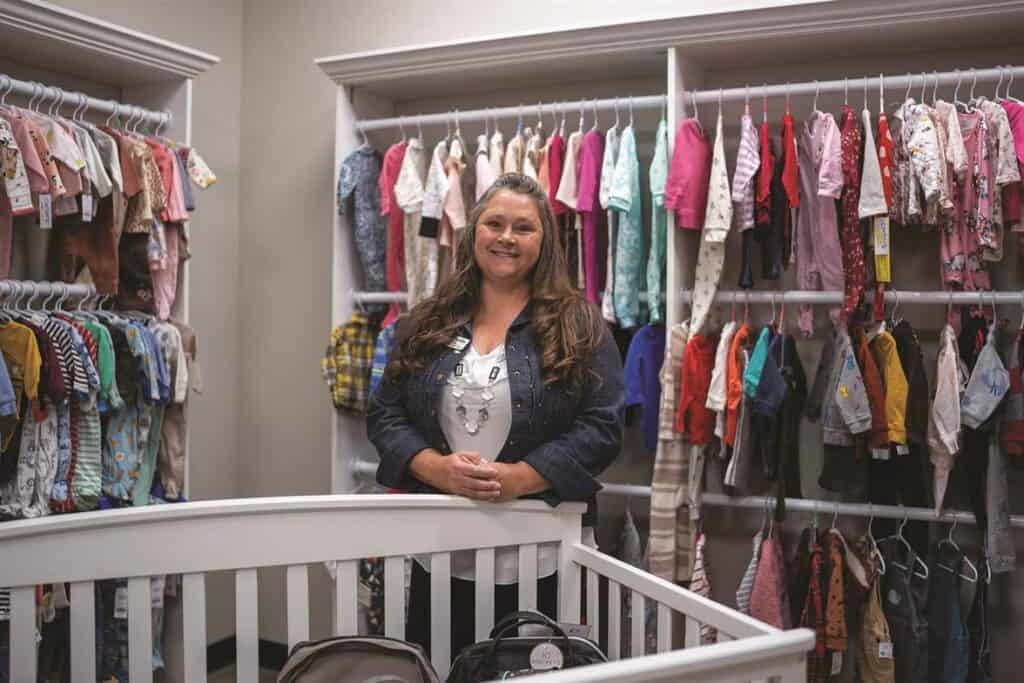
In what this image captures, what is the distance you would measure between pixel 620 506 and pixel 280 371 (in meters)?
1.55

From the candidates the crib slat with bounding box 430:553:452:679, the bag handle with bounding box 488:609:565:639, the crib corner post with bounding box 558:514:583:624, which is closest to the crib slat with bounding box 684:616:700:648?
the bag handle with bounding box 488:609:565:639

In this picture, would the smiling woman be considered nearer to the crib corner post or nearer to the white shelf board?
the crib corner post

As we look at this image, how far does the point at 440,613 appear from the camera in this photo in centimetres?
185

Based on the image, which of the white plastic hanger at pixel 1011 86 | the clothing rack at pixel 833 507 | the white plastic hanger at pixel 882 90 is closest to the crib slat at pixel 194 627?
the clothing rack at pixel 833 507

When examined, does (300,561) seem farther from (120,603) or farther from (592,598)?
(120,603)

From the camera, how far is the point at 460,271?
2084 mm

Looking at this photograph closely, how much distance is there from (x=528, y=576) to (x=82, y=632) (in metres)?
0.81

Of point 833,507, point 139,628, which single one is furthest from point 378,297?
point 139,628

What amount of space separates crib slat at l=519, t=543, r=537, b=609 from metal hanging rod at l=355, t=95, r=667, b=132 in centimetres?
171

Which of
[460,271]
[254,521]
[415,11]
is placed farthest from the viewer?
[415,11]

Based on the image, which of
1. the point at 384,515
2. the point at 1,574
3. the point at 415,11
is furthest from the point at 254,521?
the point at 415,11

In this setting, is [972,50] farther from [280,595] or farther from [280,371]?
[280,595]

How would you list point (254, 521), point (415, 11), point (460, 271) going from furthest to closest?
point (415, 11) < point (460, 271) < point (254, 521)

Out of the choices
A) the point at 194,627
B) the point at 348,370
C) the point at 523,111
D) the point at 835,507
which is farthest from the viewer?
the point at 348,370
